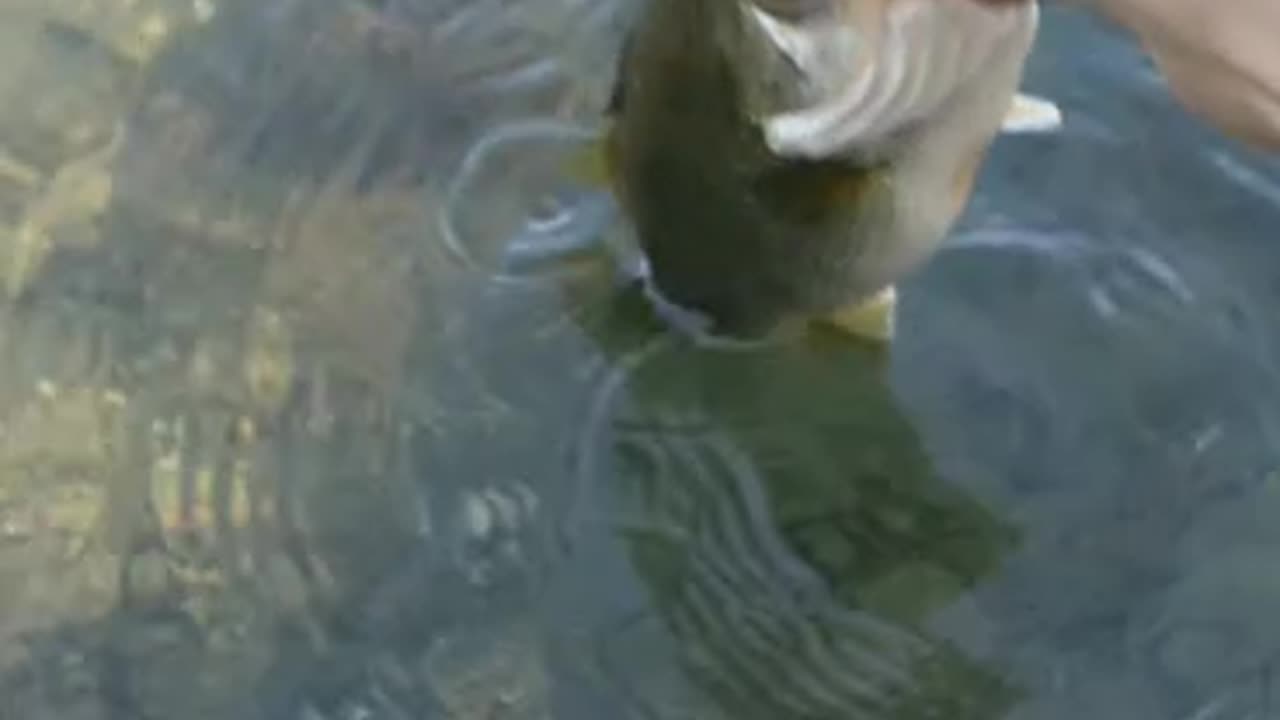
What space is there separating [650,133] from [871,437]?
15.8 inches

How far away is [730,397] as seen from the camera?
1.94 m

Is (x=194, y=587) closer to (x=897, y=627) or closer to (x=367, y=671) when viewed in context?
(x=367, y=671)

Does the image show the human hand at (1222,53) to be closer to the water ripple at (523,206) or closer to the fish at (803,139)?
the fish at (803,139)

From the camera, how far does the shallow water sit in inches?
72.6

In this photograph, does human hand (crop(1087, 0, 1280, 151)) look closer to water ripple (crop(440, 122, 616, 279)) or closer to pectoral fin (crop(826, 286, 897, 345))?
pectoral fin (crop(826, 286, 897, 345))

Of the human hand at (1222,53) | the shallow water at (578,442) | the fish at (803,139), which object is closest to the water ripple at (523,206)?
the shallow water at (578,442)

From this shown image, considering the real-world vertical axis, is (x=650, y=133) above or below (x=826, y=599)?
above

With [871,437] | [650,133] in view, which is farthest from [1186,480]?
[650,133]

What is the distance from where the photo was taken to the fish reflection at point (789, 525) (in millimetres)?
1823

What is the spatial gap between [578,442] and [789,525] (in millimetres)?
166

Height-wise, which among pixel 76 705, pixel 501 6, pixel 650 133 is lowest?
pixel 76 705

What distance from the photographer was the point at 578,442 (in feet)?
6.34

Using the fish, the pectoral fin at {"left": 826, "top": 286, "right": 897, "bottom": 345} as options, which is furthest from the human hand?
the pectoral fin at {"left": 826, "top": 286, "right": 897, "bottom": 345}

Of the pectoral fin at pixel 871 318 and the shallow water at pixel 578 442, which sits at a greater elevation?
the pectoral fin at pixel 871 318
